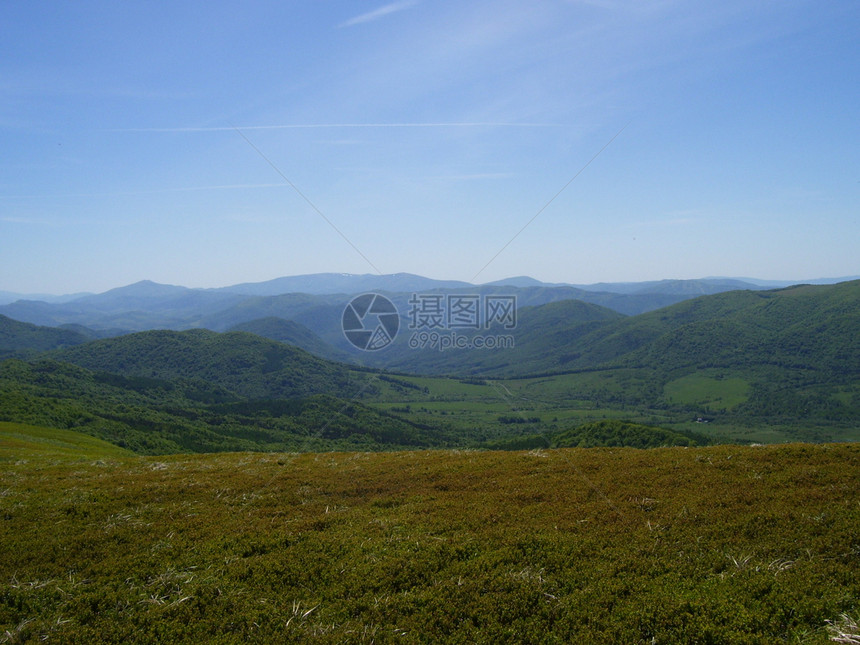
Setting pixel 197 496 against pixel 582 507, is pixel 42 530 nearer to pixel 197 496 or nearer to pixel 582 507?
pixel 197 496

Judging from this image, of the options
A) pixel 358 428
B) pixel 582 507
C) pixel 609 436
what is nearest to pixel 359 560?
pixel 582 507

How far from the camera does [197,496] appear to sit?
19.9m

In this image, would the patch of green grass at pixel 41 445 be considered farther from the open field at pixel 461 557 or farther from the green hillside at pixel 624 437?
the green hillside at pixel 624 437

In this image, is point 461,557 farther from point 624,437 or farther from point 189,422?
point 189,422

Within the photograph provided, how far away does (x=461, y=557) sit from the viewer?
1257 cm

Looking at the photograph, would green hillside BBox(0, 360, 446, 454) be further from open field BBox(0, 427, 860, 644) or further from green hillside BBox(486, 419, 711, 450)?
open field BBox(0, 427, 860, 644)

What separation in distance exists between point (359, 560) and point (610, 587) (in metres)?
6.68

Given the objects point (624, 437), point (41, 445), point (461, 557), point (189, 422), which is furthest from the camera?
point (189, 422)

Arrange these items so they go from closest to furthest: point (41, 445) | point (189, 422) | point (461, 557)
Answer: point (461, 557) < point (41, 445) < point (189, 422)

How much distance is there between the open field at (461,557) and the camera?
9406 millimetres

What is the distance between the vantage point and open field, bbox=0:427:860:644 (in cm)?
941

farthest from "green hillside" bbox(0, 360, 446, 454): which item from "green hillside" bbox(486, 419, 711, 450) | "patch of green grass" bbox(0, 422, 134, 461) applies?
"green hillside" bbox(486, 419, 711, 450)

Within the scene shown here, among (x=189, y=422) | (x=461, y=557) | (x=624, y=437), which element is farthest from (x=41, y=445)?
(x=189, y=422)

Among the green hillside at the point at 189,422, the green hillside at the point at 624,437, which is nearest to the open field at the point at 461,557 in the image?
the green hillside at the point at 624,437
